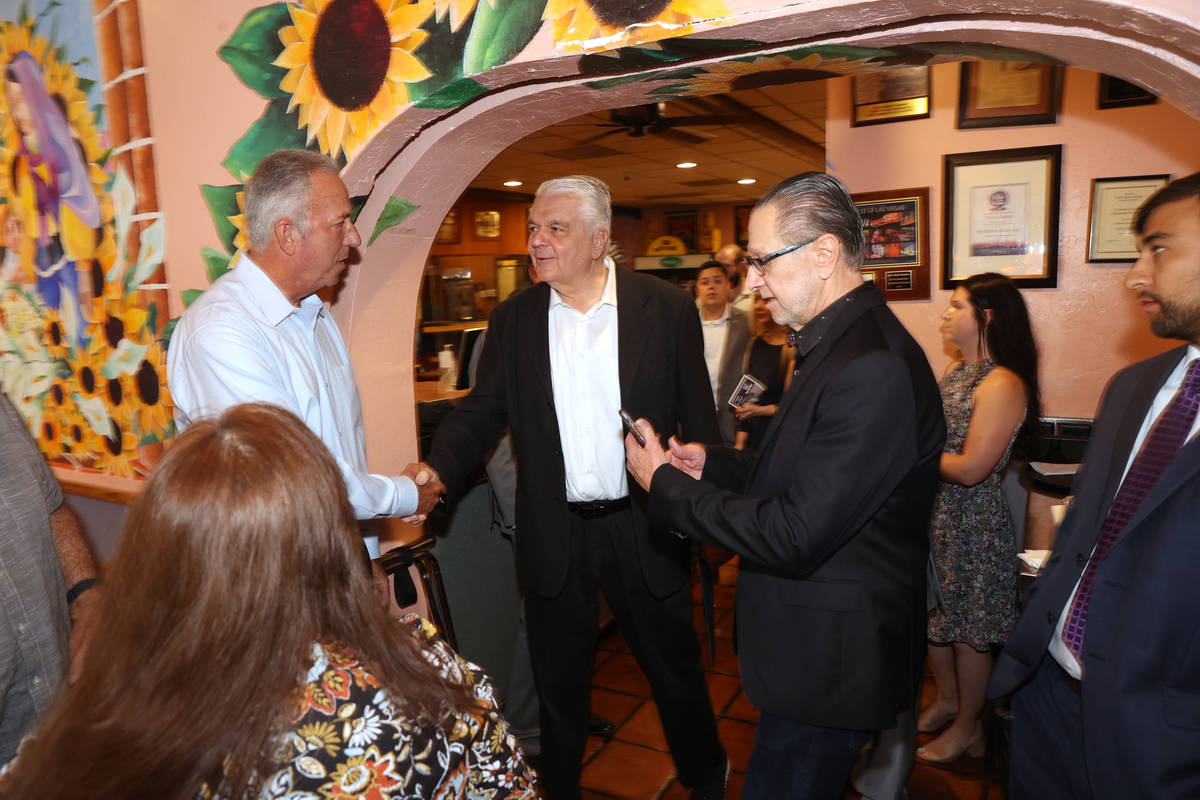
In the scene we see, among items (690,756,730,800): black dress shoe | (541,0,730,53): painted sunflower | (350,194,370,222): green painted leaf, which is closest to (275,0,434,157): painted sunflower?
(350,194,370,222): green painted leaf

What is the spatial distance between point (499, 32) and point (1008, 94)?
8.55ft

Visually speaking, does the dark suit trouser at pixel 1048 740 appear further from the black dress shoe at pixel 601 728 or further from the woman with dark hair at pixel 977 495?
the black dress shoe at pixel 601 728

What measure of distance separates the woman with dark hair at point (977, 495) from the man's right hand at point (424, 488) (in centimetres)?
163

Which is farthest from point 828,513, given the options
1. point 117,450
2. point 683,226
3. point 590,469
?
point 683,226

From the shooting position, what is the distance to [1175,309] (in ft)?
4.35

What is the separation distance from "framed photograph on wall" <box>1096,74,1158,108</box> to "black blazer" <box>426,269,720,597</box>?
7.34 ft

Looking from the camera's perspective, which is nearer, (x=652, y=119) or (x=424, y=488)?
(x=424, y=488)

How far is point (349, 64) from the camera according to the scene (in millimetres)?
1995

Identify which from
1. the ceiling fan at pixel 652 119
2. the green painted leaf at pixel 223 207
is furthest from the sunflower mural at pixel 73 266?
the ceiling fan at pixel 652 119

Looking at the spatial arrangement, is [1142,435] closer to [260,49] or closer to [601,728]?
[601,728]

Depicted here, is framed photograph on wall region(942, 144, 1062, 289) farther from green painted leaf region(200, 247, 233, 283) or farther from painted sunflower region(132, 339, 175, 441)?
painted sunflower region(132, 339, 175, 441)

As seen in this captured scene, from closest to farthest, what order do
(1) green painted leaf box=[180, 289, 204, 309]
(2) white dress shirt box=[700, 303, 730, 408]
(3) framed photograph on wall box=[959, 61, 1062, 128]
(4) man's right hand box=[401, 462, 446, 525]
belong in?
(4) man's right hand box=[401, 462, 446, 525] → (1) green painted leaf box=[180, 289, 204, 309] → (3) framed photograph on wall box=[959, 61, 1062, 128] → (2) white dress shirt box=[700, 303, 730, 408]

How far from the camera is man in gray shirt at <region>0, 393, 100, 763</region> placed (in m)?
1.35

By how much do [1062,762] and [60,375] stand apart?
3340 millimetres
